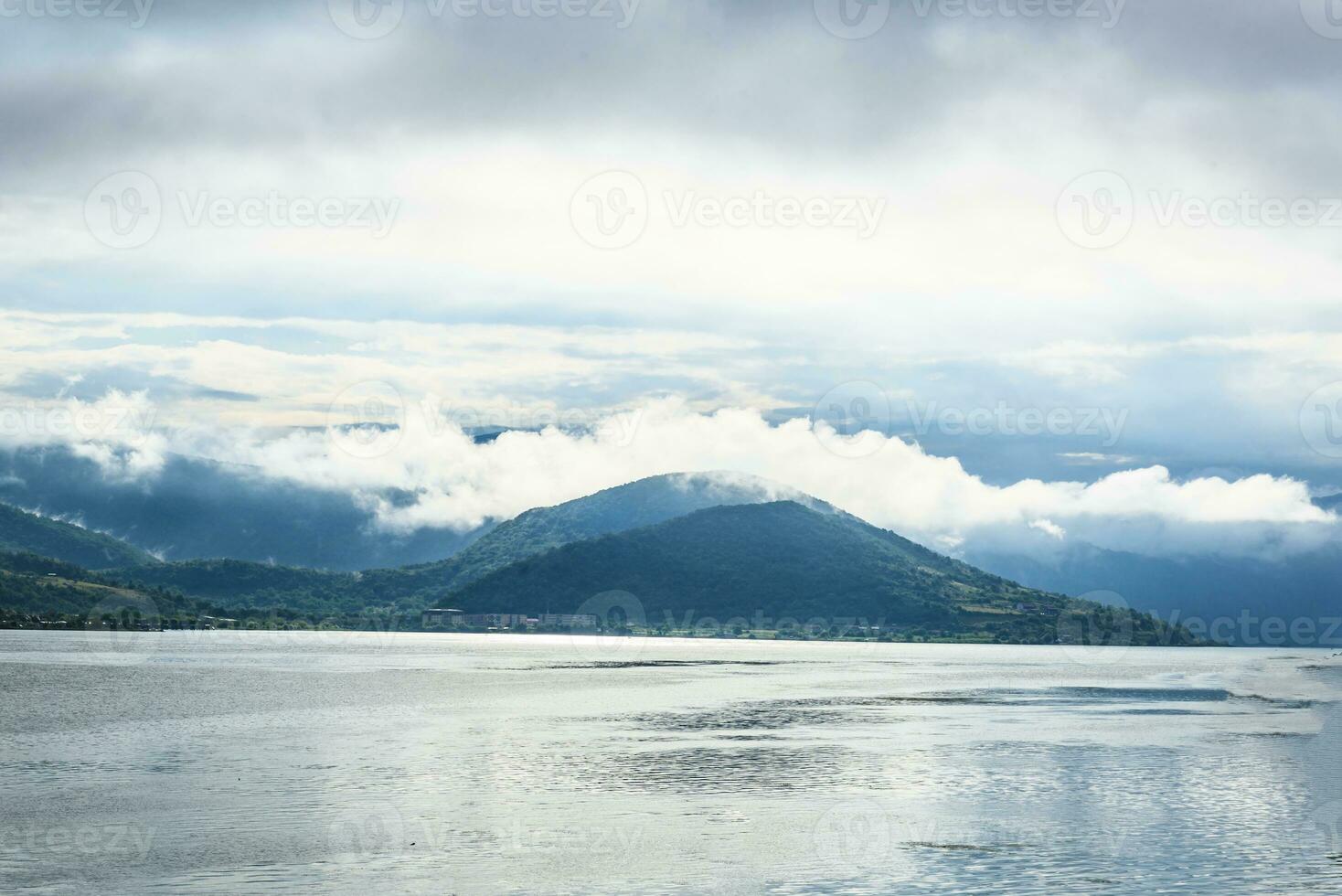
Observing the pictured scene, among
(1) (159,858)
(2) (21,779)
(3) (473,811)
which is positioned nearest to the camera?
(1) (159,858)

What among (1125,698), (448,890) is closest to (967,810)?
(448,890)

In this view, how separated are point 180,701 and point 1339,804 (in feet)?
369

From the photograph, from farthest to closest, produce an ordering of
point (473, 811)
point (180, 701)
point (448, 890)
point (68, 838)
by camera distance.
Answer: point (180, 701)
point (473, 811)
point (68, 838)
point (448, 890)

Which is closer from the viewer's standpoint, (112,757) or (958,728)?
(112,757)

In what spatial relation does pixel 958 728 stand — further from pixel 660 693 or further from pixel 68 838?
pixel 68 838

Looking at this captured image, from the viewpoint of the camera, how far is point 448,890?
45281mm

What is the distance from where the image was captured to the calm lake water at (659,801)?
48250 millimetres

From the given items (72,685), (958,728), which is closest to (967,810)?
(958,728)

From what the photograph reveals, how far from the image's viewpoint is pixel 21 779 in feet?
238

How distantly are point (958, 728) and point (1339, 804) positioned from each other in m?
47.1

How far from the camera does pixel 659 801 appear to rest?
2630 inches

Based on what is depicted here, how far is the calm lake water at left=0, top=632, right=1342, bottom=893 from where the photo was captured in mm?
48250

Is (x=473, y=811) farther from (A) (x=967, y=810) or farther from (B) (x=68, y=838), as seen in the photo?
(A) (x=967, y=810)

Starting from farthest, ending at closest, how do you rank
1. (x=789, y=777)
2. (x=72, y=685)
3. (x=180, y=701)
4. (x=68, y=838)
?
(x=72, y=685), (x=180, y=701), (x=789, y=777), (x=68, y=838)
